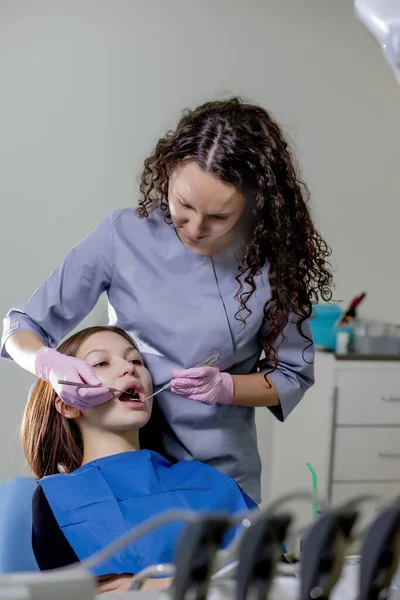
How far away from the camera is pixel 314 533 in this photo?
2.33 feet

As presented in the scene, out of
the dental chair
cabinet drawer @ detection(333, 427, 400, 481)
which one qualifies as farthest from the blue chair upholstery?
cabinet drawer @ detection(333, 427, 400, 481)

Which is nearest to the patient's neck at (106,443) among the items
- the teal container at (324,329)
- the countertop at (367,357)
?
the countertop at (367,357)

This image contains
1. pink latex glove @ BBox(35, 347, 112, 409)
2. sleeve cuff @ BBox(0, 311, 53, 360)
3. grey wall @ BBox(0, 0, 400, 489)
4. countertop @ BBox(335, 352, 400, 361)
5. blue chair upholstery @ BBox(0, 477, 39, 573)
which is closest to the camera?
blue chair upholstery @ BBox(0, 477, 39, 573)

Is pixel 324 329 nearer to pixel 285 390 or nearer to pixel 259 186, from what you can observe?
pixel 285 390

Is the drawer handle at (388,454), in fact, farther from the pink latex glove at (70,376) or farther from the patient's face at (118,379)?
the pink latex glove at (70,376)

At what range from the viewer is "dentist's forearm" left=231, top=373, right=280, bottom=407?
5.74 ft

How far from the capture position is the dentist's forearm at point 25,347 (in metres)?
1.68

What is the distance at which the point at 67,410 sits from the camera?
178cm

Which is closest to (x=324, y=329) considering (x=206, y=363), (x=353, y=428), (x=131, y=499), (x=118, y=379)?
(x=353, y=428)

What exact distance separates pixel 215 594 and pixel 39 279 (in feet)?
8.53

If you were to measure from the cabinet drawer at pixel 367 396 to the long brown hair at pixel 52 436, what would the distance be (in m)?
1.64

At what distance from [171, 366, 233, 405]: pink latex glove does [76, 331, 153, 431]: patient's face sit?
0.07 meters

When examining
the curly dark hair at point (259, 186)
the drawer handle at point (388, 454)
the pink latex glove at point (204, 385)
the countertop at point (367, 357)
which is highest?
the curly dark hair at point (259, 186)

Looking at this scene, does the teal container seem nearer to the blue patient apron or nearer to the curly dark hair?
the curly dark hair
